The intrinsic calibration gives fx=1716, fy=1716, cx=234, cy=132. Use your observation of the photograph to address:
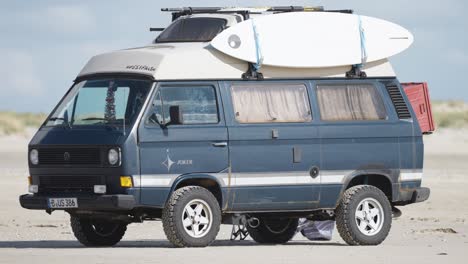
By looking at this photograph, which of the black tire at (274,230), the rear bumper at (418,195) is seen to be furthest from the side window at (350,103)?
the black tire at (274,230)

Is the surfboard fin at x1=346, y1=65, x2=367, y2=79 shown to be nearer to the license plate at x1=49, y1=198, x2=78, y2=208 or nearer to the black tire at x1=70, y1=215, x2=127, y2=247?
the black tire at x1=70, y1=215, x2=127, y2=247

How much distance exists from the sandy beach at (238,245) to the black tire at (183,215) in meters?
0.15

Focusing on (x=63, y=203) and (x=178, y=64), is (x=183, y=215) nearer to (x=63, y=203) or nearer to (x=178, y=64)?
(x=63, y=203)

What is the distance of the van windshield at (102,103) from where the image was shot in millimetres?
20297

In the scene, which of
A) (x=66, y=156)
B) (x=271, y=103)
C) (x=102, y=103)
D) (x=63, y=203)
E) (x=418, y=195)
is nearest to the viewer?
(x=63, y=203)

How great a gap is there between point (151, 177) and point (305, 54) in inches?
108

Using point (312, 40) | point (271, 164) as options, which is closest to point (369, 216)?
point (271, 164)

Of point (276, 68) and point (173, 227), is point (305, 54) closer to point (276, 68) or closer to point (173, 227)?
point (276, 68)

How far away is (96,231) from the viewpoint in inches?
851

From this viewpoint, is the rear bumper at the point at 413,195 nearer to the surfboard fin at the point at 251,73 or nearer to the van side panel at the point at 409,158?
the van side panel at the point at 409,158

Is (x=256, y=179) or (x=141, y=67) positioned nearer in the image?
(x=141, y=67)

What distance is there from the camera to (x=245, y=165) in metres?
20.8

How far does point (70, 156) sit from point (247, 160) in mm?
2147

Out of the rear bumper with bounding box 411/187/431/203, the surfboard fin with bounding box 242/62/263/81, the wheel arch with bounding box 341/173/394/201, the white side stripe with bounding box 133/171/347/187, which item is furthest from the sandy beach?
the surfboard fin with bounding box 242/62/263/81
